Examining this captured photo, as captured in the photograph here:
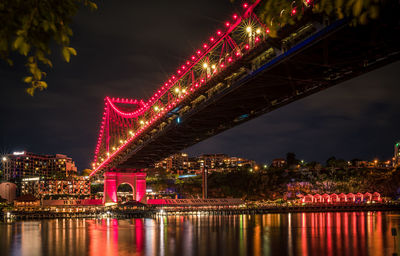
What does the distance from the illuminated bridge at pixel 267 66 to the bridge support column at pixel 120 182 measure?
31422 millimetres

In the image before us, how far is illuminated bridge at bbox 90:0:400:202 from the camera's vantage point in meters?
22.9

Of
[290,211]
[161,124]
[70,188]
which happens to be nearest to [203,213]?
[290,211]

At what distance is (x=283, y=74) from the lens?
29.5m

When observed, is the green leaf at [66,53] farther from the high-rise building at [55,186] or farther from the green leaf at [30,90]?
the high-rise building at [55,186]

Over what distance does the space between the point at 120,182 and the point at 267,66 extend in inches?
2478

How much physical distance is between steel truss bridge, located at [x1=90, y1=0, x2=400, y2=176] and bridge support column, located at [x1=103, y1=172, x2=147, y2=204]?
31919 mm

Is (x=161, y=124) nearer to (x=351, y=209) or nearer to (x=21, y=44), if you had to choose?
(x=351, y=209)

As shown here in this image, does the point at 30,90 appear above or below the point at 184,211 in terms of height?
above

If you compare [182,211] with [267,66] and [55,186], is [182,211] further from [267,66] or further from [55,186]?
[55,186]

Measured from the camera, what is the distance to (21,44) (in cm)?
604

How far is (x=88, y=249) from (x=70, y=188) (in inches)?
6404

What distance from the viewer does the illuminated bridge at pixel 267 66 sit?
22891 millimetres

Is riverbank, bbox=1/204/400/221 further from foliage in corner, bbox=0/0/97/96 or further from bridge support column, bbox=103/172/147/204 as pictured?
foliage in corner, bbox=0/0/97/96

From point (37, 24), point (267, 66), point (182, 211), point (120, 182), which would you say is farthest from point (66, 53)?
point (120, 182)
